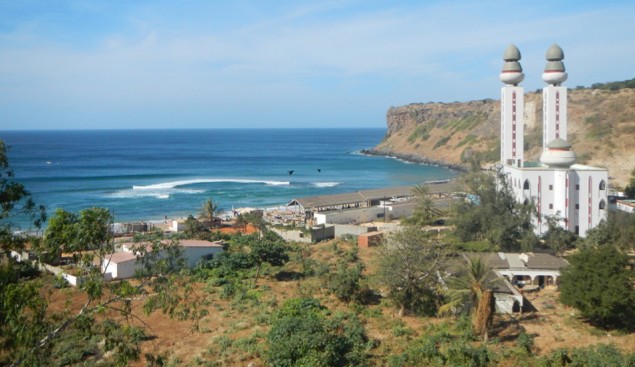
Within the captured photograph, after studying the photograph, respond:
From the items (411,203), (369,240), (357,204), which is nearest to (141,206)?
(357,204)

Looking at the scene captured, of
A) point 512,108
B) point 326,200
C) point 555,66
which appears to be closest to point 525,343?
point 512,108

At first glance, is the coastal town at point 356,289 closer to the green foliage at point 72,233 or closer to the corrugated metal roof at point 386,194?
the green foliage at point 72,233

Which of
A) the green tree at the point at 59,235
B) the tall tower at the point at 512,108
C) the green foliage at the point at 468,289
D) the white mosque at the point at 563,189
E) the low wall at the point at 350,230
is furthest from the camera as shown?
the tall tower at the point at 512,108

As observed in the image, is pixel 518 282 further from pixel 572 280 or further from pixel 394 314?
pixel 394 314

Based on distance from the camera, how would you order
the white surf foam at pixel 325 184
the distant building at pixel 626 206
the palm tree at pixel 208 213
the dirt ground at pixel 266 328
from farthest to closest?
1. the white surf foam at pixel 325 184
2. the palm tree at pixel 208 213
3. the distant building at pixel 626 206
4. the dirt ground at pixel 266 328

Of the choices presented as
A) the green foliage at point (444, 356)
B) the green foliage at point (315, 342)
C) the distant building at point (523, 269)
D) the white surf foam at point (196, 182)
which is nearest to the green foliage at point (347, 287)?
the green foliage at point (315, 342)
